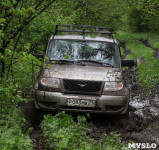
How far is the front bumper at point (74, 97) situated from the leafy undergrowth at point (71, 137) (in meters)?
0.22

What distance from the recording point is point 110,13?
10195 millimetres

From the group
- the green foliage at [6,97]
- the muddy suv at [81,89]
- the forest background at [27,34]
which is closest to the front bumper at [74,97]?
the muddy suv at [81,89]

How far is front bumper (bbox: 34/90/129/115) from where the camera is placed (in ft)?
16.4

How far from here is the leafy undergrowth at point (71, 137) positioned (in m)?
3.78

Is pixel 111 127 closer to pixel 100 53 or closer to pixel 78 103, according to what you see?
pixel 78 103

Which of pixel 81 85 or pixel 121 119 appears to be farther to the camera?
pixel 121 119

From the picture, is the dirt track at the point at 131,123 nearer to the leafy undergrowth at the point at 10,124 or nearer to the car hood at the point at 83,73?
the leafy undergrowth at the point at 10,124

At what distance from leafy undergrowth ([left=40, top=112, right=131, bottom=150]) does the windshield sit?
156 centimetres

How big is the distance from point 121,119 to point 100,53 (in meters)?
1.63

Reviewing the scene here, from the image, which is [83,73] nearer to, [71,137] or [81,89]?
[81,89]

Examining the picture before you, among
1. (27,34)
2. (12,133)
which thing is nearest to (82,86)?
(12,133)

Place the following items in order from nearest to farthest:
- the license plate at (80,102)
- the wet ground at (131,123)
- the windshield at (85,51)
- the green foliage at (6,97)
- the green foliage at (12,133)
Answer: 1. the green foliage at (12,133)
2. the green foliage at (6,97)
3. the wet ground at (131,123)
4. the license plate at (80,102)
5. the windshield at (85,51)

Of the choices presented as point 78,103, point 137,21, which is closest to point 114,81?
point 78,103

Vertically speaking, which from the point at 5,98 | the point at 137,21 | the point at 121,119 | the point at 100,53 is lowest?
the point at 137,21
